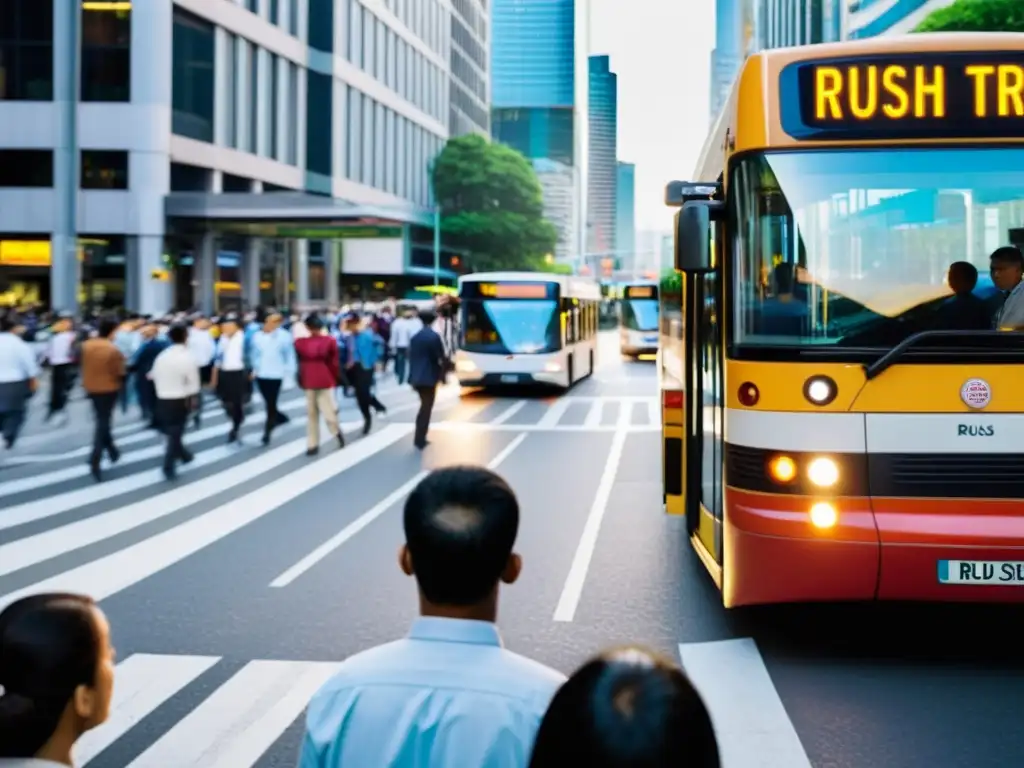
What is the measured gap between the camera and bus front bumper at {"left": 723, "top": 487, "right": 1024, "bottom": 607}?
257 inches

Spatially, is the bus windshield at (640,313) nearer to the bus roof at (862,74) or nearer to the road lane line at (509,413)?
the road lane line at (509,413)

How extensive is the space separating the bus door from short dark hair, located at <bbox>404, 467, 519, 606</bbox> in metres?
4.75

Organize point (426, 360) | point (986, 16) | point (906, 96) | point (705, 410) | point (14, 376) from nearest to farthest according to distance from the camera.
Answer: point (906, 96) → point (705, 410) → point (14, 376) → point (426, 360) → point (986, 16)

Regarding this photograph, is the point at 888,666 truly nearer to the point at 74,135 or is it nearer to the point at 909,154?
the point at 909,154

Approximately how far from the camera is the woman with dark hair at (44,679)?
238cm

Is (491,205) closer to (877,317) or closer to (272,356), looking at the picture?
(272,356)

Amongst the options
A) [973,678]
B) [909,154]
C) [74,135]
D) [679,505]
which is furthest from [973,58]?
[74,135]

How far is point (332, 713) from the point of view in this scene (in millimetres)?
2373

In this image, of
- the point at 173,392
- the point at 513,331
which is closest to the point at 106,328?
the point at 173,392

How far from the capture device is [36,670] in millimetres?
2402

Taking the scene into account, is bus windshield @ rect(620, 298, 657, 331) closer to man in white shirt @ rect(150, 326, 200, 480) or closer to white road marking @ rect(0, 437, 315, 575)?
white road marking @ rect(0, 437, 315, 575)

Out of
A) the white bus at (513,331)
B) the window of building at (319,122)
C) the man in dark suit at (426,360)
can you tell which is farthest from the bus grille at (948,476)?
the window of building at (319,122)

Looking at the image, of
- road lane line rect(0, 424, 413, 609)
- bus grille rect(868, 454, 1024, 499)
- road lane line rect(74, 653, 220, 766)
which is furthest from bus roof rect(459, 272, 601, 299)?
bus grille rect(868, 454, 1024, 499)

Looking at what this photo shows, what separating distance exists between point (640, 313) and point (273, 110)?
2240 cm
